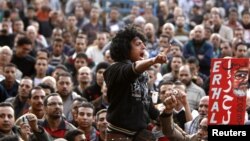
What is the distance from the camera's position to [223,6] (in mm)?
24016

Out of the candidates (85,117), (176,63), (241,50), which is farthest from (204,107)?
(241,50)

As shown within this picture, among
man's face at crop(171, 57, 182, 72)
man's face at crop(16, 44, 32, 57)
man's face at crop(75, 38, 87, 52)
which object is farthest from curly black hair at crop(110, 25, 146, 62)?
man's face at crop(75, 38, 87, 52)

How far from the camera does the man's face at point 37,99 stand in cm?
1227

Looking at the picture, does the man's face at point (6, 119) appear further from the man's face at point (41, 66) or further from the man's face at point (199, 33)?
the man's face at point (199, 33)

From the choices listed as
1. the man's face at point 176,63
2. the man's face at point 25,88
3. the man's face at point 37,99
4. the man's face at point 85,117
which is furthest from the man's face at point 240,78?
the man's face at point 176,63

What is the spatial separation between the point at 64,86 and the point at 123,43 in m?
5.31

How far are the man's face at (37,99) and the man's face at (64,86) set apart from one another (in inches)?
39.2

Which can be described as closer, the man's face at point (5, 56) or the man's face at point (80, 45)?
the man's face at point (5, 56)

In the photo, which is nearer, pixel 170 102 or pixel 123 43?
pixel 170 102

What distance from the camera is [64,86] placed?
44.3ft

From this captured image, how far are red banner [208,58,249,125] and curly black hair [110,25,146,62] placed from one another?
0.78 metres

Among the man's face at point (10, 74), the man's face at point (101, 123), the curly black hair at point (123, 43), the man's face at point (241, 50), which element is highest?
the curly black hair at point (123, 43)

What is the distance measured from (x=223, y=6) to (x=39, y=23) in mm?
5727

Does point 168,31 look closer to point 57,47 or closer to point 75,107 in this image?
point 57,47
